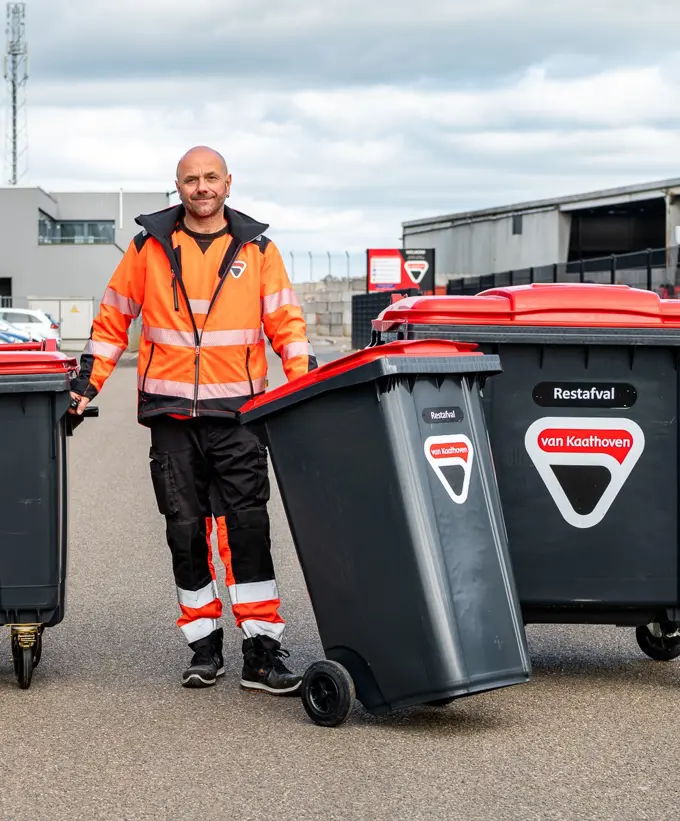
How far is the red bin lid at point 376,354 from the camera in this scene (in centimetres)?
457

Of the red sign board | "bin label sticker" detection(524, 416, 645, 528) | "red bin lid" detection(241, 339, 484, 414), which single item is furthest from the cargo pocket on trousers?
the red sign board

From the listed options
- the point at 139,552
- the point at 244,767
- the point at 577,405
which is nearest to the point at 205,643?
the point at 244,767

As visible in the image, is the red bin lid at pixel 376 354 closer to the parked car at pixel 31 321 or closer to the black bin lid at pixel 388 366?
the black bin lid at pixel 388 366

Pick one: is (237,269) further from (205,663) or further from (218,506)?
(205,663)

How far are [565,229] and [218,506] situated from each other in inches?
2068

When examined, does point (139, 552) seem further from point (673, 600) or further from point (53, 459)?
point (673, 600)

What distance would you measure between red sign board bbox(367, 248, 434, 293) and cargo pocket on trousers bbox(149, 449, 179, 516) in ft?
122

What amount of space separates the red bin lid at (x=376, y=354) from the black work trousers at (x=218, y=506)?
0.42 metres

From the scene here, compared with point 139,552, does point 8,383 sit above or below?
above

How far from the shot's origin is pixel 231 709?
4926 millimetres

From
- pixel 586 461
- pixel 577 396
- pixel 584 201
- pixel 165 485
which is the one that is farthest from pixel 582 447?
pixel 584 201

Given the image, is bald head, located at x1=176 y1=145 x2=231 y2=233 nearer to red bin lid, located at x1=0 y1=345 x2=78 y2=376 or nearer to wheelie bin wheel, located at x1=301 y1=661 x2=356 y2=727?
red bin lid, located at x1=0 y1=345 x2=78 y2=376

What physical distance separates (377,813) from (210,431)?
6.15ft

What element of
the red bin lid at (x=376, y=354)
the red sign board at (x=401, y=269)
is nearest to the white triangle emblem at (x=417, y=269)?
the red sign board at (x=401, y=269)
